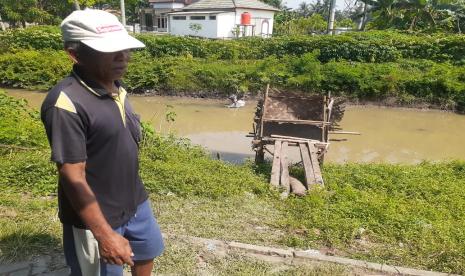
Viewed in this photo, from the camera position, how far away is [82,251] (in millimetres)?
1922

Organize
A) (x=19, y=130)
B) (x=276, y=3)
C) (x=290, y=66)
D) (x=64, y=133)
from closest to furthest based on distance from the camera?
(x=64, y=133) → (x=19, y=130) → (x=290, y=66) → (x=276, y=3)

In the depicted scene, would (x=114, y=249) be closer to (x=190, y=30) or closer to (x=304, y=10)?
(x=190, y=30)

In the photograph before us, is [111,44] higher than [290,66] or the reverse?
higher

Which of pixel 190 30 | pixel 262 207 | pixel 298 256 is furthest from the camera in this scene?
pixel 190 30

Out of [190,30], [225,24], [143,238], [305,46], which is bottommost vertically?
[143,238]

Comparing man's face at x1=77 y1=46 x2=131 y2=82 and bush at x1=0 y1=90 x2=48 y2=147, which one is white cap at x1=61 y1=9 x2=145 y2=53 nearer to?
man's face at x1=77 y1=46 x2=131 y2=82

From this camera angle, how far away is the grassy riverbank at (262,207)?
3.57 meters

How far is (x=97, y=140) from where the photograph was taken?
67.2 inches

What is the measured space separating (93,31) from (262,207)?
3.38 meters

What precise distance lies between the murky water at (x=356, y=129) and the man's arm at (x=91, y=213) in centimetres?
582

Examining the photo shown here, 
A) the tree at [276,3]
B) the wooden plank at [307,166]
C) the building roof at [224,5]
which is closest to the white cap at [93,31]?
the wooden plank at [307,166]

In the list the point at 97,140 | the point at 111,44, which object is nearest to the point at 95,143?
the point at 97,140

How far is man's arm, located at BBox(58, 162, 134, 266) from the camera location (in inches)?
64.9

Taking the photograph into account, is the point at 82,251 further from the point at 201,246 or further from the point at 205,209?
the point at 205,209
